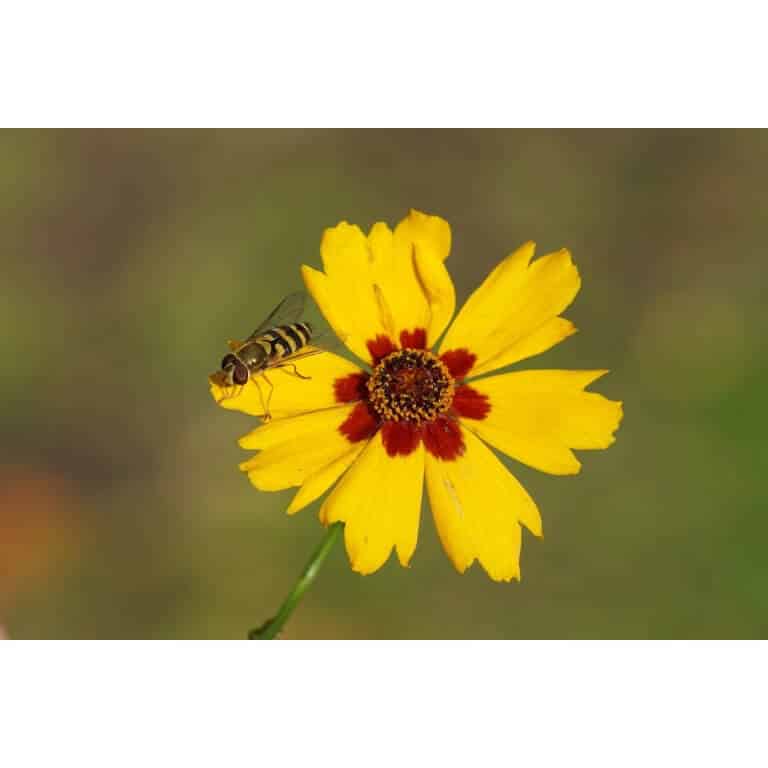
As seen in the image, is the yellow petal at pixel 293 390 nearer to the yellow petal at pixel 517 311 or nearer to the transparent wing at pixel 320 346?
the transparent wing at pixel 320 346

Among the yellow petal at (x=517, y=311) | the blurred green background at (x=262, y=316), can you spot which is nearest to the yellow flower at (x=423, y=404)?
the yellow petal at (x=517, y=311)

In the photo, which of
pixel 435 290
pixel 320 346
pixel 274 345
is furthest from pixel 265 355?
pixel 435 290

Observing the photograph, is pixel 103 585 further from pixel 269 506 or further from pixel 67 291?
pixel 67 291

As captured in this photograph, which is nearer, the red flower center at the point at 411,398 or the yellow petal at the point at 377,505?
the yellow petal at the point at 377,505

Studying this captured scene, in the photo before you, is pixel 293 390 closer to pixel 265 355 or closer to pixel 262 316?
pixel 265 355

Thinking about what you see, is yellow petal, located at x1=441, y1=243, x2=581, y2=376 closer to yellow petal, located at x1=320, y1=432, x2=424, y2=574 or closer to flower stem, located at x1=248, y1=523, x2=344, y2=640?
yellow petal, located at x1=320, y1=432, x2=424, y2=574
